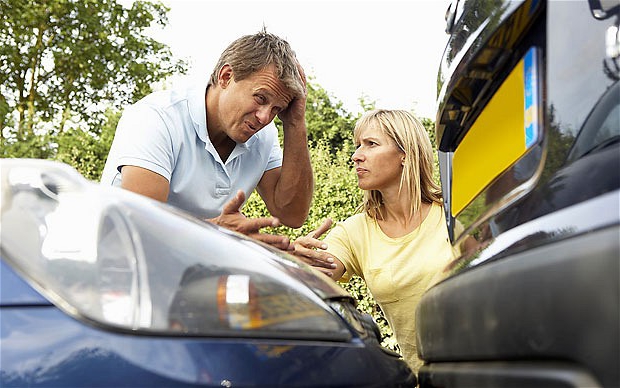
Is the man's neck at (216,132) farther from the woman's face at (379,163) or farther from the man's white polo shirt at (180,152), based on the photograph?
the woman's face at (379,163)

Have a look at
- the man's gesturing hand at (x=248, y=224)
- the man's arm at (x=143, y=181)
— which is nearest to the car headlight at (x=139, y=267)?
the man's gesturing hand at (x=248, y=224)

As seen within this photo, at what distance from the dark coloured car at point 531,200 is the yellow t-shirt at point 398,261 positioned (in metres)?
1.29

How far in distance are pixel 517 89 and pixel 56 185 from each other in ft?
2.77

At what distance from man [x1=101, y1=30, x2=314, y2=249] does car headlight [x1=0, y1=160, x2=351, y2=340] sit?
1465 mm

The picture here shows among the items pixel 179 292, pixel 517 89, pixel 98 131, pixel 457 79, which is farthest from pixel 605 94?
pixel 98 131

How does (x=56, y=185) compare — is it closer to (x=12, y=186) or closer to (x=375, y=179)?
(x=12, y=186)

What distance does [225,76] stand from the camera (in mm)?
3195

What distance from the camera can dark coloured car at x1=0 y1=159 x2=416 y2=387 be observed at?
3.68ft

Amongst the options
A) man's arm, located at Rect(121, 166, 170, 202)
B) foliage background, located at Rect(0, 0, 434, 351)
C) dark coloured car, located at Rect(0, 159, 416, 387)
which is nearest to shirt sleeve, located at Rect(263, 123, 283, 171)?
man's arm, located at Rect(121, 166, 170, 202)

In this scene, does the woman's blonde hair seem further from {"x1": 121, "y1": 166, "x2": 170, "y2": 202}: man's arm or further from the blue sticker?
the blue sticker

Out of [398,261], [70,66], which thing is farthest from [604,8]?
[70,66]

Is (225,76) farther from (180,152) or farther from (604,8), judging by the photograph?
(604,8)

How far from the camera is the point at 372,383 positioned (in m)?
1.36

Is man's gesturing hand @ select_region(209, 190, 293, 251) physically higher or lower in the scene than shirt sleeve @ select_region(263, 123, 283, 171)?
higher
